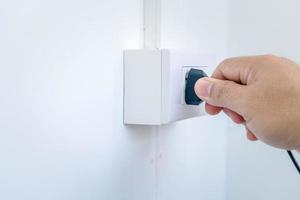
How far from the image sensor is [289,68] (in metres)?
0.44

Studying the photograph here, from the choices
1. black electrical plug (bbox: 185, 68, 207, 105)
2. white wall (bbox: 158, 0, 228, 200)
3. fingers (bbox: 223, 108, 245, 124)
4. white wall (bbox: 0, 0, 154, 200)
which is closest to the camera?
white wall (bbox: 0, 0, 154, 200)

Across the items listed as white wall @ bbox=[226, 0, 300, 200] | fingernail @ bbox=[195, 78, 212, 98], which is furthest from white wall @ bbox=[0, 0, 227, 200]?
white wall @ bbox=[226, 0, 300, 200]

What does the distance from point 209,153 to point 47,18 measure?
2.10 feet

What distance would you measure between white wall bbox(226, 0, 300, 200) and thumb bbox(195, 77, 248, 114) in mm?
554

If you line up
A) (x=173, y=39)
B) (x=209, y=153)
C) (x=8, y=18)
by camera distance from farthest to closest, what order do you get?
1. (x=209, y=153)
2. (x=173, y=39)
3. (x=8, y=18)

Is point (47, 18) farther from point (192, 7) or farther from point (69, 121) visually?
point (192, 7)

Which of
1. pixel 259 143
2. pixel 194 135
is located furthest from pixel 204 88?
pixel 259 143

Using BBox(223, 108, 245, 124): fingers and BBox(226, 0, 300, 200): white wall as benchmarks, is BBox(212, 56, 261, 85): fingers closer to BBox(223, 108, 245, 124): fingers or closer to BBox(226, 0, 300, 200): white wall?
BBox(223, 108, 245, 124): fingers

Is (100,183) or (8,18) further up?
(8,18)

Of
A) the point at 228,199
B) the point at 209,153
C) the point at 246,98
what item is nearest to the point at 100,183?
the point at 246,98

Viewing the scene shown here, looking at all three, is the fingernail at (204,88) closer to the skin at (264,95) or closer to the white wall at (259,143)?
the skin at (264,95)

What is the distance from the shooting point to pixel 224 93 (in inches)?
17.8

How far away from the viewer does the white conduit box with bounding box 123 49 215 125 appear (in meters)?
0.58

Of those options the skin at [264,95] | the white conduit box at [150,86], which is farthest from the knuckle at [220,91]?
the white conduit box at [150,86]
